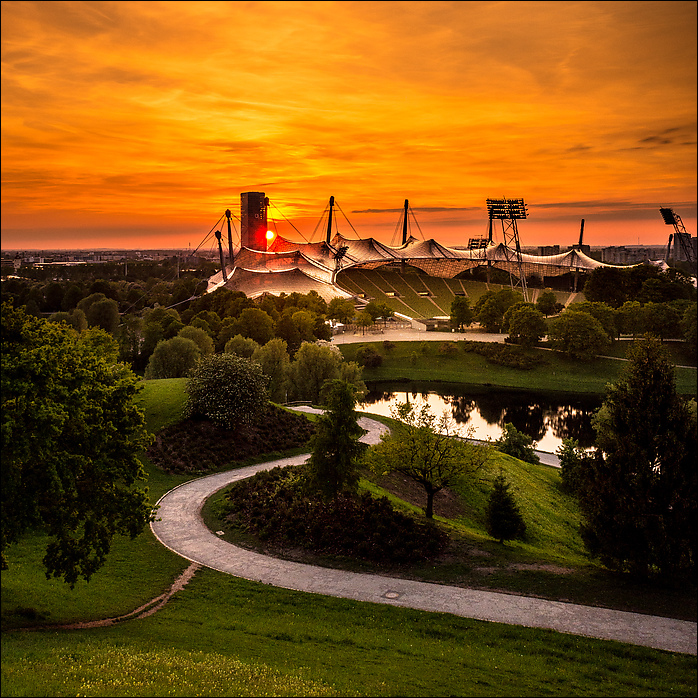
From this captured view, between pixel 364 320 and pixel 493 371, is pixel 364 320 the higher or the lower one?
the higher one

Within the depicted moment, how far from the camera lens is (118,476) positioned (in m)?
12.9

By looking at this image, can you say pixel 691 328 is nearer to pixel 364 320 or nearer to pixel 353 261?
pixel 364 320

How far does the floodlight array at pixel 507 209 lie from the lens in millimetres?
82062

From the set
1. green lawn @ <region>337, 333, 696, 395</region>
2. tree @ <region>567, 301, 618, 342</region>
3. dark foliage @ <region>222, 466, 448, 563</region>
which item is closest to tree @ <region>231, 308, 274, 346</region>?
green lawn @ <region>337, 333, 696, 395</region>

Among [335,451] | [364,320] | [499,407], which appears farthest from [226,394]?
[364,320]

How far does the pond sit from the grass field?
2601 cm

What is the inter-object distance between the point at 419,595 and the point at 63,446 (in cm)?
827

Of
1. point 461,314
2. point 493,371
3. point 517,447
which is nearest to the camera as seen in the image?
point 517,447

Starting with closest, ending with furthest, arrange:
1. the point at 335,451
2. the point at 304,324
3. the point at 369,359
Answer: the point at 335,451 → the point at 369,359 → the point at 304,324

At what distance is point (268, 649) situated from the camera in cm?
1103

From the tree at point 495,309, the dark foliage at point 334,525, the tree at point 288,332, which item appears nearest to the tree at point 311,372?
the tree at point 288,332

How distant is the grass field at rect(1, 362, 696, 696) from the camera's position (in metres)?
8.87

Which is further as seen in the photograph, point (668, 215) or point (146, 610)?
point (668, 215)

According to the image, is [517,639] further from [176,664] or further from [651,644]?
[176,664]
